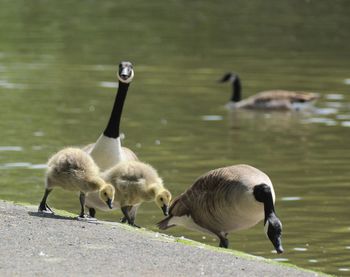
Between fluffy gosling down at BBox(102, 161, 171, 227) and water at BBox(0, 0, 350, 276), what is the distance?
182cm

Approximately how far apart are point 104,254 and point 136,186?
1.97 m

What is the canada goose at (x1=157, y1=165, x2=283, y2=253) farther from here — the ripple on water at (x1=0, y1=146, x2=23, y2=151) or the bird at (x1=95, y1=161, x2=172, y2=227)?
the ripple on water at (x1=0, y1=146, x2=23, y2=151)

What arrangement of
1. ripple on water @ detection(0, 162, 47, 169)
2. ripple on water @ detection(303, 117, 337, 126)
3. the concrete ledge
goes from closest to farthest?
the concrete ledge
ripple on water @ detection(0, 162, 47, 169)
ripple on water @ detection(303, 117, 337, 126)

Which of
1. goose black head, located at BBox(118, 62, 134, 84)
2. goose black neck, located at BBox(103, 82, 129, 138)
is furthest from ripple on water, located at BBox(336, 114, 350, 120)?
goose black head, located at BBox(118, 62, 134, 84)

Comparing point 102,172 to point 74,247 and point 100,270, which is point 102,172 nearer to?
point 74,247

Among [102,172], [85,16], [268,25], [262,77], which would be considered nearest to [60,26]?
[85,16]

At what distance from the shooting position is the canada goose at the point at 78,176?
9.99m

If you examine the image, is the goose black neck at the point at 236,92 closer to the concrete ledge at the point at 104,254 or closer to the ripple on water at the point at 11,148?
the ripple on water at the point at 11,148

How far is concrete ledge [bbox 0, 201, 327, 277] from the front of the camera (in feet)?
25.9

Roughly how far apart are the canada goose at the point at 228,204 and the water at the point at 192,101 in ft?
3.53

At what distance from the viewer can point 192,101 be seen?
23.9 meters

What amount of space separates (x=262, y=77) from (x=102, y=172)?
17.7 metres

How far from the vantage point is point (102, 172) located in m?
11.1

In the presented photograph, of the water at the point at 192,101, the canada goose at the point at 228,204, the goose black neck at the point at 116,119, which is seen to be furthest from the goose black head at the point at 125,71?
the water at the point at 192,101
